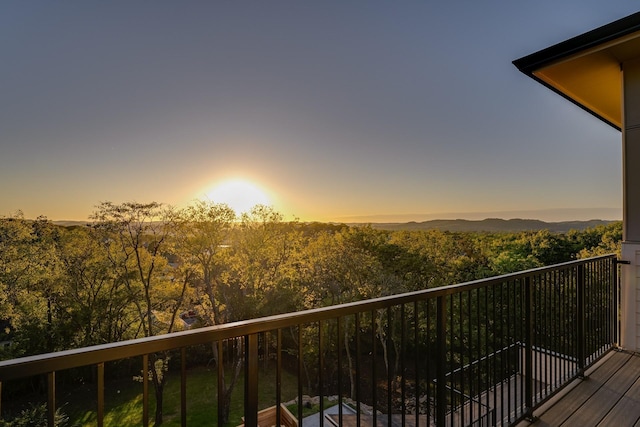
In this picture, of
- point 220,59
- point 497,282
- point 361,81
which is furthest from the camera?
point 361,81

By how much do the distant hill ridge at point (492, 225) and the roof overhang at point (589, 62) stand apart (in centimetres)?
1676

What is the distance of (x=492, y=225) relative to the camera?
25.2m

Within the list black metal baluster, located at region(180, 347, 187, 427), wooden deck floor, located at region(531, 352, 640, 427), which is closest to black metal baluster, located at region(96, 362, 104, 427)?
Result: black metal baluster, located at region(180, 347, 187, 427)

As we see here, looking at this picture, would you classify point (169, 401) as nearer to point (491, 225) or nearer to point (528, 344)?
point (528, 344)

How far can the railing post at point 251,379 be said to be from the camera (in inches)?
45.5

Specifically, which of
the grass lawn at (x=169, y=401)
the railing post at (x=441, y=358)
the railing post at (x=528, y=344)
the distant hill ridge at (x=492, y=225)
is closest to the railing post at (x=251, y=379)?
the railing post at (x=441, y=358)

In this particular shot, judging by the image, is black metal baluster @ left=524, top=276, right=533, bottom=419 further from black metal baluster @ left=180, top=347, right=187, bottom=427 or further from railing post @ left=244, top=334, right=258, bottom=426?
black metal baluster @ left=180, top=347, right=187, bottom=427

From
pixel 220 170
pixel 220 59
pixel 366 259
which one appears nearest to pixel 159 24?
pixel 220 59

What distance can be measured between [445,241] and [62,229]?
21.0m

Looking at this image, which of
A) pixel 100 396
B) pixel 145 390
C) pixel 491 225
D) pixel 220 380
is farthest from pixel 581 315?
pixel 491 225

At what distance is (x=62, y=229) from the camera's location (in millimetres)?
16703

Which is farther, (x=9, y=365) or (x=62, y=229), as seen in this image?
(x=62, y=229)

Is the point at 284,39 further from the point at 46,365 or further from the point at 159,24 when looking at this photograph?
the point at 46,365

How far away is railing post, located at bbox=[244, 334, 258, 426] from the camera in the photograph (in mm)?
1156
